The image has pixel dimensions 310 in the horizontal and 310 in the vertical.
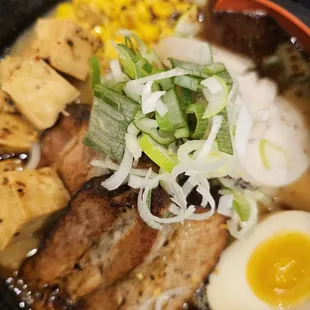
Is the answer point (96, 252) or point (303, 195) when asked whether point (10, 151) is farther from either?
point (303, 195)

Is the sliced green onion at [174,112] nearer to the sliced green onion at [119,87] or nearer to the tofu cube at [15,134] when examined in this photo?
the sliced green onion at [119,87]

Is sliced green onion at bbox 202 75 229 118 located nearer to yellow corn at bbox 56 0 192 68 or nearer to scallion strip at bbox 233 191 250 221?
scallion strip at bbox 233 191 250 221

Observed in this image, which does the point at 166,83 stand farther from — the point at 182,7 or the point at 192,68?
the point at 182,7

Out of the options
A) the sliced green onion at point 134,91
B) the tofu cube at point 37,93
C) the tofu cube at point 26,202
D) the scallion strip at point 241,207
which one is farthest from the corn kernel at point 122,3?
the scallion strip at point 241,207

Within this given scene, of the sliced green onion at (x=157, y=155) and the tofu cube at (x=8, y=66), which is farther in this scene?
the tofu cube at (x=8, y=66)

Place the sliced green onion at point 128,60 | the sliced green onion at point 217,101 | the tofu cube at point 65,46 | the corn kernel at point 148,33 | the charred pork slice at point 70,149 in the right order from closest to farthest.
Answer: the sliced green onion at point 217,101, the sliced green onion at point 128,60, the charred pork slice at point 70,149, the tofu cube at point 65,46, the corn kernel at point 148,33

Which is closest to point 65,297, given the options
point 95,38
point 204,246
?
point 204,246

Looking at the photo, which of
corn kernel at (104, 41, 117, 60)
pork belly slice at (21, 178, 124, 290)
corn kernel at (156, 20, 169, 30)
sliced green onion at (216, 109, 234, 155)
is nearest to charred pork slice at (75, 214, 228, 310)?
pork belly slice at (21, 178, 124, 290)

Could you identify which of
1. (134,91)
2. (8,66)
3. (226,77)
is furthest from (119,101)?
(8,66)
